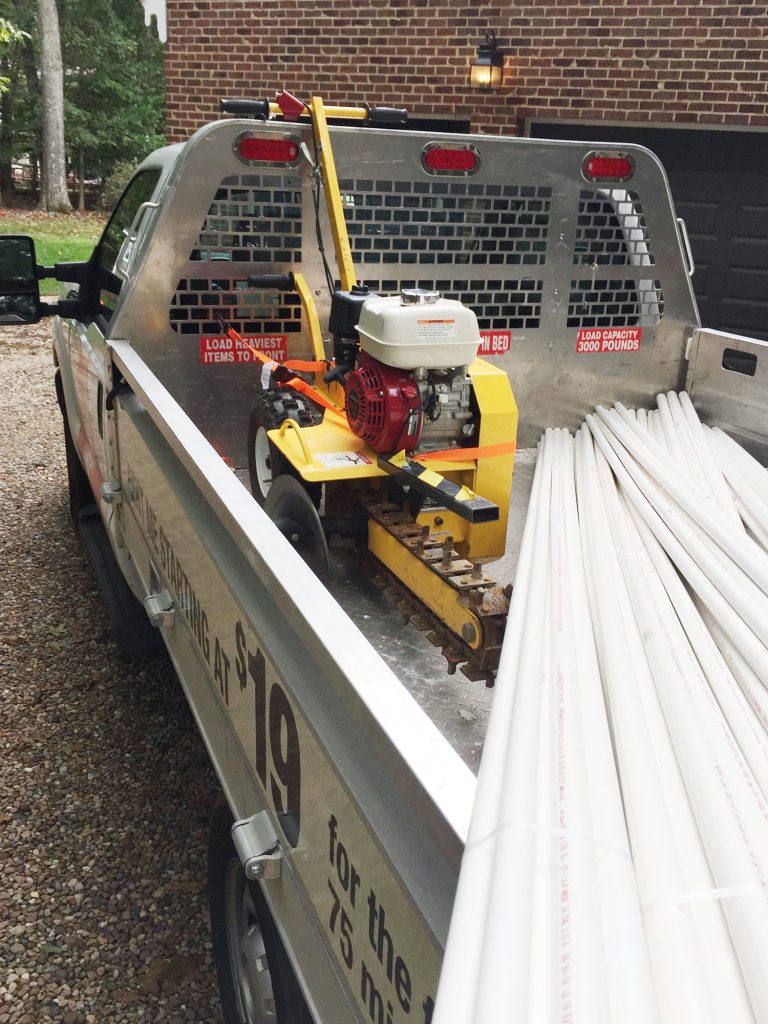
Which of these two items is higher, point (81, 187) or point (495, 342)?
point (81, 187)

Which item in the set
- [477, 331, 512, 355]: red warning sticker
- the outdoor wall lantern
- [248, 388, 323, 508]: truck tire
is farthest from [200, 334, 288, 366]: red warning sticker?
the outdoor wall lantern

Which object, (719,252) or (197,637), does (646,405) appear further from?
(719,252)

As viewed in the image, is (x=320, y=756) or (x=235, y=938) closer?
(x=320, y=756)

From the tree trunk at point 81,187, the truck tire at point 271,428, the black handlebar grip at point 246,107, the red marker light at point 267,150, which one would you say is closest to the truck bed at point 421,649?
the truck tire at point 271,428

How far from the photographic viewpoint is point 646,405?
4.36 meters

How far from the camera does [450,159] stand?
12.1 ft

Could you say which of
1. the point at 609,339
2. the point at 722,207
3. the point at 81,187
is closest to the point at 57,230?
the point at 81,187

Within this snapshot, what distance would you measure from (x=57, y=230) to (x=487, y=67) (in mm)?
16092

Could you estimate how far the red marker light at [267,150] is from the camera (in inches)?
136

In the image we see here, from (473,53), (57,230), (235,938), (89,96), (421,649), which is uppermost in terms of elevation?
(89,96)

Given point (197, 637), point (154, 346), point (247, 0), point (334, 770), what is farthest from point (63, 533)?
point (247, 0)

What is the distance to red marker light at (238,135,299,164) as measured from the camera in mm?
3461

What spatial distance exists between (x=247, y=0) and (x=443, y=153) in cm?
664

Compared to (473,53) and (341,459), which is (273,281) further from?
(473,53)
